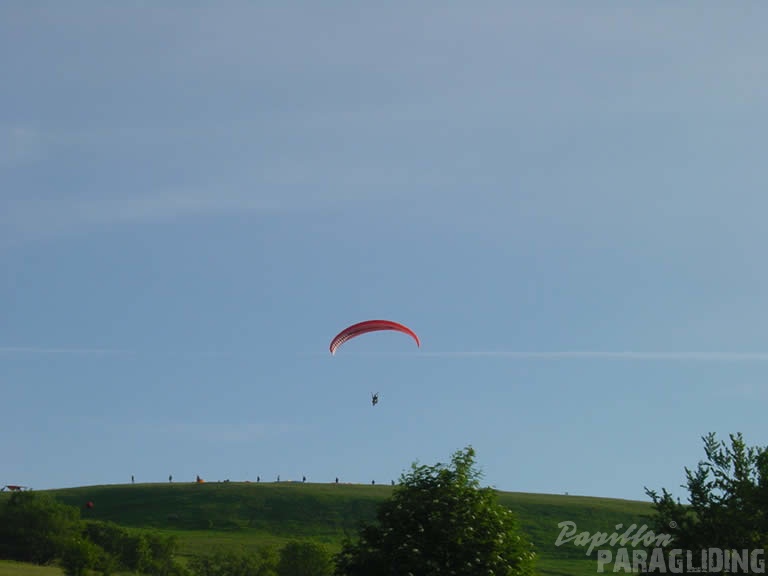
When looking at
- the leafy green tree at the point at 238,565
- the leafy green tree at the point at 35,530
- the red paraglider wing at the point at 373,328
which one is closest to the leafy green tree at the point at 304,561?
the leafy green tree at the point at 238,565

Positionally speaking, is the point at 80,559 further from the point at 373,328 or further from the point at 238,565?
the point at 373,328

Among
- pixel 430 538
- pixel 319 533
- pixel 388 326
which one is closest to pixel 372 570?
pixel 430 538

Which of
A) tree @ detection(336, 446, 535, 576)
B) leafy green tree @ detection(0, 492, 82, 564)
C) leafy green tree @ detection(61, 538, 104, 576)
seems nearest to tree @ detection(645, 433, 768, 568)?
tree @ detection(336, 446, 535, 576)

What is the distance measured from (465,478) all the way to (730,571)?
457 inches

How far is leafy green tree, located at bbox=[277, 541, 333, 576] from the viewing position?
112625mm

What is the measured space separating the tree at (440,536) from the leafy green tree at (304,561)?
6779 centimetres

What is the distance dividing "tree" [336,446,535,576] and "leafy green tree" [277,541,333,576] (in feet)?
222

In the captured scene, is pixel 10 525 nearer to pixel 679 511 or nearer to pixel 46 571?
pixel 46 571

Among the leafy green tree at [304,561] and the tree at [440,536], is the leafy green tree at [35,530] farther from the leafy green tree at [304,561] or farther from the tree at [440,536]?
the tree at [440,536]

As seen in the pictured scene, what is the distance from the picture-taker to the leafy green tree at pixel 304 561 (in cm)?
11262

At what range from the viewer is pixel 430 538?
147ft

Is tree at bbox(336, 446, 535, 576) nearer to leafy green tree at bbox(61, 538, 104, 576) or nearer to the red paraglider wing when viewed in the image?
the red paraglider wing

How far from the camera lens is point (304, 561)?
113 m

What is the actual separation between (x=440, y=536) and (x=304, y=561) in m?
71.8
